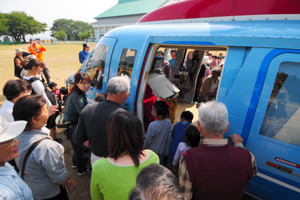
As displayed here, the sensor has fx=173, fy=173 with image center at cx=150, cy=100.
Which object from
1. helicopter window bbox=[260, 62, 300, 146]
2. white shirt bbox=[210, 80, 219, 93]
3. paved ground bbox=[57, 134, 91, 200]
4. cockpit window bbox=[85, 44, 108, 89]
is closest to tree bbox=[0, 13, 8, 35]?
cockpit window bbox=[85, 44, 108, 89]

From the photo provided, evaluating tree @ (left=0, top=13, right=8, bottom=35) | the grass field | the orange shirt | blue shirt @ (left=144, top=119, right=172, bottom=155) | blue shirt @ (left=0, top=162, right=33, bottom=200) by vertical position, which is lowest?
the grass field

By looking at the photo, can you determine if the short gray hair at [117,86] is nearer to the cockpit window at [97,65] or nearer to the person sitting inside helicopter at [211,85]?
the cockpit window at [97,65]

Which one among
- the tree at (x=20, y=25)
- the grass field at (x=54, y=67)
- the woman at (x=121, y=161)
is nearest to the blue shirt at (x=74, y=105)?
the woman at (x=121, y=161)

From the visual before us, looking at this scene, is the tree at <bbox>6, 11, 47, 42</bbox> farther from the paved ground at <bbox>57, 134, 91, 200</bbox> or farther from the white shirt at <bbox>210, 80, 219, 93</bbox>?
the white shirt at <bbox>210, 80, 219, 93</bbox>

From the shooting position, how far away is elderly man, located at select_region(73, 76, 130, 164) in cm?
207

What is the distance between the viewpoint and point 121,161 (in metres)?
1.29

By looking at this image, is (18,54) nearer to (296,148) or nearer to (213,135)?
(213,135)

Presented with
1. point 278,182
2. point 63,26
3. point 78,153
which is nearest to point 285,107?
point 278,182

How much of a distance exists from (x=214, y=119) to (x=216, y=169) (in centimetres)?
41

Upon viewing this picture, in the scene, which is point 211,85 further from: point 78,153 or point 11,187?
point 11,187

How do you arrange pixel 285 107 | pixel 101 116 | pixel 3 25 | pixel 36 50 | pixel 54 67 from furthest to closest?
pixel 3 25
pixel 54 67
pixel 36 50
pixel 101 116
pixel 285 107

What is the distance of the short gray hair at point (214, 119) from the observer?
153cm

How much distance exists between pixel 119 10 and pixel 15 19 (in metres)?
44.4

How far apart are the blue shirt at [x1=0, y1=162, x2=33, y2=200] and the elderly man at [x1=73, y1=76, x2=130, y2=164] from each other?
2.97ft
